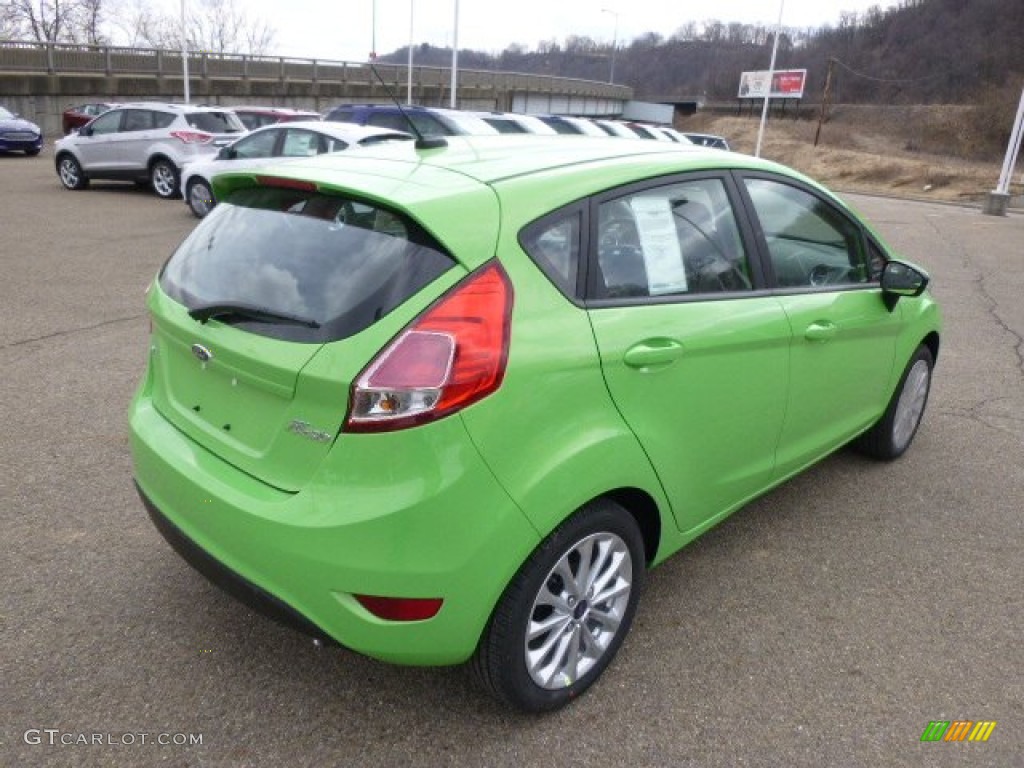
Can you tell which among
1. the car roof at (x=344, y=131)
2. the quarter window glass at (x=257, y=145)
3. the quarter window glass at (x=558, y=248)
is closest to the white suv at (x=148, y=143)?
the quarter window glass at (x=257, y=145)

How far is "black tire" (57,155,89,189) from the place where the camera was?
15453 mm

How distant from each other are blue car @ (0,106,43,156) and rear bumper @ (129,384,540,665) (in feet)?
80.3

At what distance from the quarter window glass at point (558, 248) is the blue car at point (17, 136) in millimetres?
24717

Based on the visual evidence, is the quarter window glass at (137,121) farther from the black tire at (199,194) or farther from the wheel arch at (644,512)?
the wheel arch at (644,512)

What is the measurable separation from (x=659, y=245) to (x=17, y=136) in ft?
81.1

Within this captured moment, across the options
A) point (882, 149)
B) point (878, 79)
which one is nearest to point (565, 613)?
point (882, 149)

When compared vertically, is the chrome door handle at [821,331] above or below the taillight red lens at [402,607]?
above

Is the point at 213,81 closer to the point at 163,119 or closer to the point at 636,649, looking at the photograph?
the point at 163,119

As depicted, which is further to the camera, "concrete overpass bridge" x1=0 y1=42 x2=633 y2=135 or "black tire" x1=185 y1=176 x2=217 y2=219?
"concrete overpass bridge" x1=0 y1=42 x2=633 y2=135

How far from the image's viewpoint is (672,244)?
2.68 metres

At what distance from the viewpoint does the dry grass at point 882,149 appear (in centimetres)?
3766

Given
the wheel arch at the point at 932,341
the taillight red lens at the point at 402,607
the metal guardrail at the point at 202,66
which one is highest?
the metal guardrail at the point at 202,66

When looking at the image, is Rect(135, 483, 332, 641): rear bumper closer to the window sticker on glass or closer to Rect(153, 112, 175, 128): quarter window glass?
the window sticker on glass

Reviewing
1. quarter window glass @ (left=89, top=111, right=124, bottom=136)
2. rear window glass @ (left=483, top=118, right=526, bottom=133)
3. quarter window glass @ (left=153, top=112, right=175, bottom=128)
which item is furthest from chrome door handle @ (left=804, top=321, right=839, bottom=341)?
quarter window glass @ (left=89, top=111, right=124, bottom=136)
